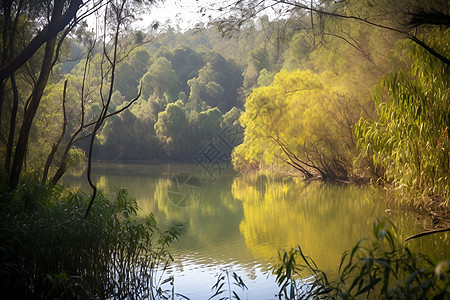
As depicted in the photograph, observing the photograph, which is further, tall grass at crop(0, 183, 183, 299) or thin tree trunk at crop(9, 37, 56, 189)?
thin tree trunk at crop(9, 37, 56, 189)

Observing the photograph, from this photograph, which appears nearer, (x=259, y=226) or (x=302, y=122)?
(x=259, y=226)

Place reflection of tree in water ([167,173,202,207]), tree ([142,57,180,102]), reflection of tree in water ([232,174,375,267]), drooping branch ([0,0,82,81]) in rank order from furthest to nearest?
1. tree ([142,57,180,102])
2. reflection of tree in water ([167,173,202,207])
3. reflection of tree in water ([232,174,375,267])
4. drooping branch ([0,0,82,81])

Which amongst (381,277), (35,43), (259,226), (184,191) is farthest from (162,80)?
(381,277)

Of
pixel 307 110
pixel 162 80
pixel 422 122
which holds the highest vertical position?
pixel 162 80

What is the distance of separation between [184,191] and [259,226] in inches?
210

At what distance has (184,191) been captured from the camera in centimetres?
1204

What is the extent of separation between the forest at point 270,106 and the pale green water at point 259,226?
0.48m

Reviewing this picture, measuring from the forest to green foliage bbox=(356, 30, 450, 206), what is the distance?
0.05 ft

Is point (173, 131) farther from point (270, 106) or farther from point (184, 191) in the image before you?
point (184, 191)

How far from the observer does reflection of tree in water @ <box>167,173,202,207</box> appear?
393 inches

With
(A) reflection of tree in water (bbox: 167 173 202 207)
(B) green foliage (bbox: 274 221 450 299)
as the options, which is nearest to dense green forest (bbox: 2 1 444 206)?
(B) green foliage (bbox: 274 221 450 299)

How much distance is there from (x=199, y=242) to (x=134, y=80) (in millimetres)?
31842

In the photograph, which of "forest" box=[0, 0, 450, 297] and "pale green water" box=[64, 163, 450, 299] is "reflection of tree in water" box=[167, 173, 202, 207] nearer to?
"pale green water" box=[64, 163, 450, 299]

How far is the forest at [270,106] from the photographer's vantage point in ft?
14.0
